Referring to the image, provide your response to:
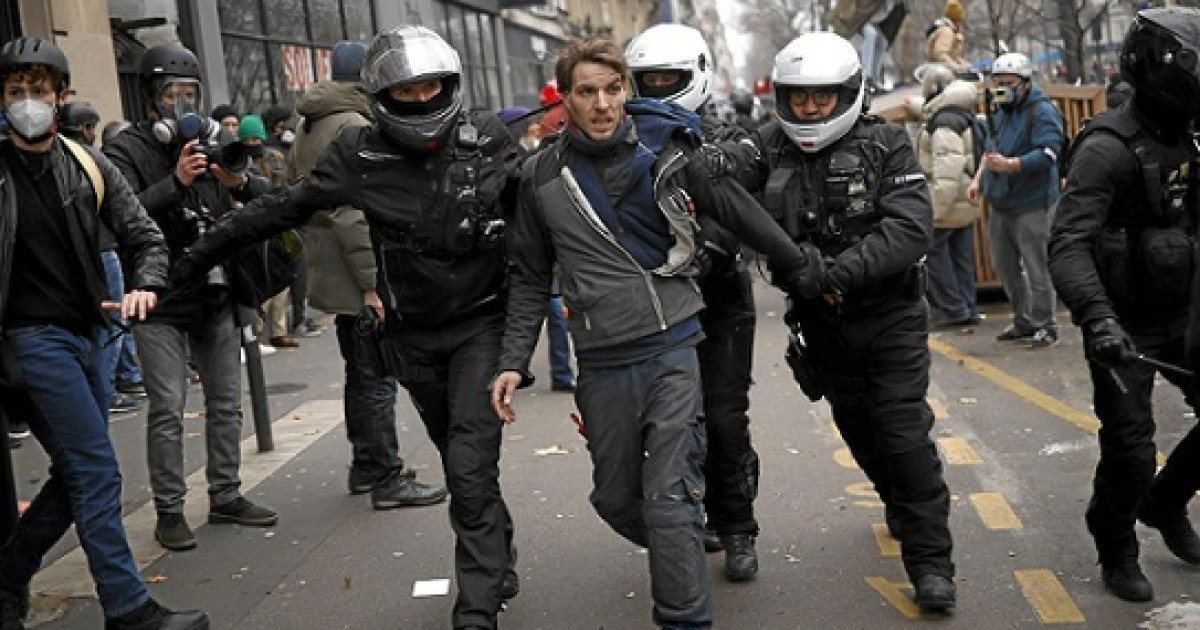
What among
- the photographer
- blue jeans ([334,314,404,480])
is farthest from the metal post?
the photographer

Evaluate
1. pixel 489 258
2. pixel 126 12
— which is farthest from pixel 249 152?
pixel 126 12

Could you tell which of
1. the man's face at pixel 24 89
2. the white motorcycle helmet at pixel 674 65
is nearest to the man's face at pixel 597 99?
the white motorcycle helmet at pixel 674 65

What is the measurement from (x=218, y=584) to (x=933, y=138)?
24.4ft

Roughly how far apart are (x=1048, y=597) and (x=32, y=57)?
4.04 meters

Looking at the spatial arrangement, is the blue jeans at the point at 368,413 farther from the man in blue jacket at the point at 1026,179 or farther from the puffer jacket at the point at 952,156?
the puffer jacket at the point at 952,156

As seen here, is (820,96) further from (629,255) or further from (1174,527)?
(1174,527)

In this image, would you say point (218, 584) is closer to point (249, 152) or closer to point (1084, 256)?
point (249, 152)

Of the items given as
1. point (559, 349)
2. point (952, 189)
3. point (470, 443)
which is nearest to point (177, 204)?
point (470, 443)

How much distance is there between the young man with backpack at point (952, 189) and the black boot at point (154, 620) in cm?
767

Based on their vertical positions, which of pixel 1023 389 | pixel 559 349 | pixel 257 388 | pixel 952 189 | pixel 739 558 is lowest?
pixel 1023 389

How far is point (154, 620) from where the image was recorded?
17.2 feet

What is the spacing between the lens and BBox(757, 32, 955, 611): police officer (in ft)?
17.1

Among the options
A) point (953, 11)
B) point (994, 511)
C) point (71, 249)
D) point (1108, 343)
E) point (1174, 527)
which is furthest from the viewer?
point (953, 11)

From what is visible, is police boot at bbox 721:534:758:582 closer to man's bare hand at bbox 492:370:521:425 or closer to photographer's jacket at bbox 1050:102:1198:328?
man's bare hand at bbox 492:370:521:425
